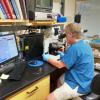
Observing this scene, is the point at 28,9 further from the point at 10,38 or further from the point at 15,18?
the point at 10,38

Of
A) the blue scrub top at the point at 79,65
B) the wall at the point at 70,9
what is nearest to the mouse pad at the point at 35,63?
the blue scrub top at the point at 79,65

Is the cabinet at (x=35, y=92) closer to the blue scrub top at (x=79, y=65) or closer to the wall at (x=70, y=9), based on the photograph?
the blue scrub top at (x=79, y=65)

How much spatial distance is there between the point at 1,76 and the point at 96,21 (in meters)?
2.55

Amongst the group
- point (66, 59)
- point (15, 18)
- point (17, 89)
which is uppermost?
point (15, 18)

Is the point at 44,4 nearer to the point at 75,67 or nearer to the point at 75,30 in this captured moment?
the point at 75,30

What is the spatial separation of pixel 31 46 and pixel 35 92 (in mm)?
671

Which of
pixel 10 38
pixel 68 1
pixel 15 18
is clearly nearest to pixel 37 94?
pixel 10 38

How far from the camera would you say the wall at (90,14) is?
3.62 m

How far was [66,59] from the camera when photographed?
6.36 feet

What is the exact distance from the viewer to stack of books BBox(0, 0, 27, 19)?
5.82ft

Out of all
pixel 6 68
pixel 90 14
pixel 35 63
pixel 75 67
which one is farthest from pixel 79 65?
pixel 90 14

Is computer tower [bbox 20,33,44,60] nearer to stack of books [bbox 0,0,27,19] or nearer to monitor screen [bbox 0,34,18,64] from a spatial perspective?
monitor screen [bbox 0,34,18,64]

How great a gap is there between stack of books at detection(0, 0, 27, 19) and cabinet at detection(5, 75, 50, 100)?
73cm

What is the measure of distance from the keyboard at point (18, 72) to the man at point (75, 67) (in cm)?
40
